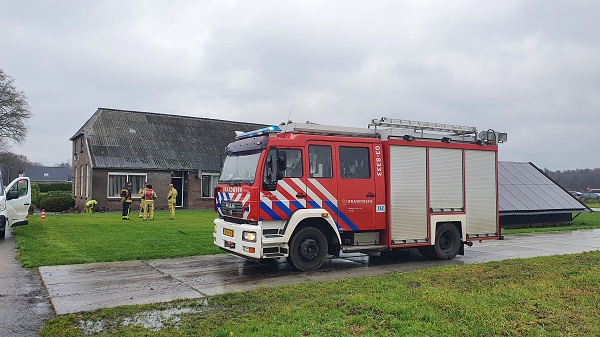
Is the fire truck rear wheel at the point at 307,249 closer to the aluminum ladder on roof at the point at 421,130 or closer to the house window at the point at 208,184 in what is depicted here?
the aluminum ladder on roof at the point at 421,130

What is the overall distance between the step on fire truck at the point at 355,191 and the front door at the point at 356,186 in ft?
0.07

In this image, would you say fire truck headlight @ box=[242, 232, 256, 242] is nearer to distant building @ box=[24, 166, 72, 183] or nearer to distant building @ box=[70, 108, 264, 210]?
distant building @ box=[70, 108, 264, 210]

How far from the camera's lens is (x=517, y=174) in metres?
22.6

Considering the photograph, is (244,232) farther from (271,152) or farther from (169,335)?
(169,335)

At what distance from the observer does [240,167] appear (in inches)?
367

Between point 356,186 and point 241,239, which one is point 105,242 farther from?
point 356,186

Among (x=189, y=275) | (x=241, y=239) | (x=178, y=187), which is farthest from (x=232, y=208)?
(x=178, y=187)

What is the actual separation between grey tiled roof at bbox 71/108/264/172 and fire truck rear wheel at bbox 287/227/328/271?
21106 millimetres

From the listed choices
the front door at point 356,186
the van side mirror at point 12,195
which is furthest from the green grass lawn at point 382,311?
the van side mirror at point 12,195

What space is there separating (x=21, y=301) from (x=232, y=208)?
3.82 meters

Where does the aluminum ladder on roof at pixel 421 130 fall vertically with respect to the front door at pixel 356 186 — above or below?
above

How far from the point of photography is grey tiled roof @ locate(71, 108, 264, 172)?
27953 mm

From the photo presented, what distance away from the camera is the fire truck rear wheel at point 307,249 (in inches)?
350

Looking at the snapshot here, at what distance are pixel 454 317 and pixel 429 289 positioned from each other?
57.1 inches
